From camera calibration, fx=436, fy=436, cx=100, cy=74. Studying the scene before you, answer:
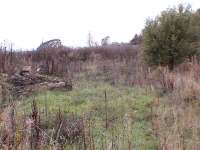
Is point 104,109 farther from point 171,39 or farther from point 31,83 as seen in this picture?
point 171,39

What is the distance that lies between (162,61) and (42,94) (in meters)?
5.62

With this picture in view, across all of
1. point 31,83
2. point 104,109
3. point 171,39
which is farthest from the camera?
point 171,39

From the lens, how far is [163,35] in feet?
49.5

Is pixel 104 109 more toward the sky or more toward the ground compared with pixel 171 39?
more toward the ground

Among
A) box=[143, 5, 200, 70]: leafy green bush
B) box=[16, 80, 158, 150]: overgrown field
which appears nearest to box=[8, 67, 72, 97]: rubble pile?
box=[16, 80, 158, 150]: overgrown field

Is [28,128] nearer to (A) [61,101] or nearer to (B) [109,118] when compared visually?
(B) [109,118]

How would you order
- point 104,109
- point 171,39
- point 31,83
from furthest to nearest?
point 171,39 < point 31,83 < point 104,109

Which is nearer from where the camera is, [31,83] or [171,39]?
[31,83]

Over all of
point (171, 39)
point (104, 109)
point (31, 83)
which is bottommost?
point (104, 109)

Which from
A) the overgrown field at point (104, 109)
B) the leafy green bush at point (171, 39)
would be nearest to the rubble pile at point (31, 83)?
the overgrown field at point (104, 109)

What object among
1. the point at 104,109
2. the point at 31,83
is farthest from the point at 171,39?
the point at 104,109

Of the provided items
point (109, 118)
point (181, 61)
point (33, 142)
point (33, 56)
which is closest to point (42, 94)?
point (109, 118)

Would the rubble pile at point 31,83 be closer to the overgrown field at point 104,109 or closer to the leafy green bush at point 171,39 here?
the overgrown field at point 104,109

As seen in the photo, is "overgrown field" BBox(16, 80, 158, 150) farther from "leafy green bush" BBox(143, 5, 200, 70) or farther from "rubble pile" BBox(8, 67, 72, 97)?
"leafy green bush" BBox(143, 5, 200, 70)
